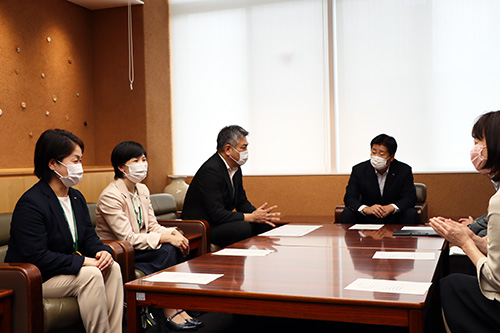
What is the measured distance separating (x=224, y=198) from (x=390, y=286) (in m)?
2.54

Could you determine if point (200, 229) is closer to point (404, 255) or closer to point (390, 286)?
point (404, 255)

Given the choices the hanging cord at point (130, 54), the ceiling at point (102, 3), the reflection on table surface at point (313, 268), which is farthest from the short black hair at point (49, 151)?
the ceiling at point (102, 3)

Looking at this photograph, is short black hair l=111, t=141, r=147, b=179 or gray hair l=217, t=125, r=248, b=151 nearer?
short black hair l=111, t=141, r=147, b=179

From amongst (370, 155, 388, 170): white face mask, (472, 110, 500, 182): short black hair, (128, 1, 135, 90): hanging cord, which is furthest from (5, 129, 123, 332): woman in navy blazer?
(128, 1, 135, 90): hanging cord

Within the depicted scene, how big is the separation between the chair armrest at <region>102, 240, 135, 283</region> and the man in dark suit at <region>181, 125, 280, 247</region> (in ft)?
3.70

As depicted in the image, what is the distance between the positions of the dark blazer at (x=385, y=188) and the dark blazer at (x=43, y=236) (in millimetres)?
2953

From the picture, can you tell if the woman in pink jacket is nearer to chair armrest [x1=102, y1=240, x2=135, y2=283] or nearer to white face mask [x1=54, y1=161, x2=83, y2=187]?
chair armrest [x1=102, y1=240, x2=135, y2=283]

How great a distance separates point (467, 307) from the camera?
214cm

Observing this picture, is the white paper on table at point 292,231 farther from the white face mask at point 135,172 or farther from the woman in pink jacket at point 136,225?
the white face mask at point 135,172

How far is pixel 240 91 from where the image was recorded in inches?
270

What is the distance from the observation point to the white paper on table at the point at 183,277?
223cm

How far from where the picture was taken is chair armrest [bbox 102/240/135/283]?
308 centimetres

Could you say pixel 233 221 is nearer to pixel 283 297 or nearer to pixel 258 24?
pixel 283 297

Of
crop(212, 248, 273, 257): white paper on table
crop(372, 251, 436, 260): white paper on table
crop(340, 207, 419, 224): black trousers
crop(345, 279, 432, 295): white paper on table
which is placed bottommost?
crop(340, 207, 419, 224): black trousers
